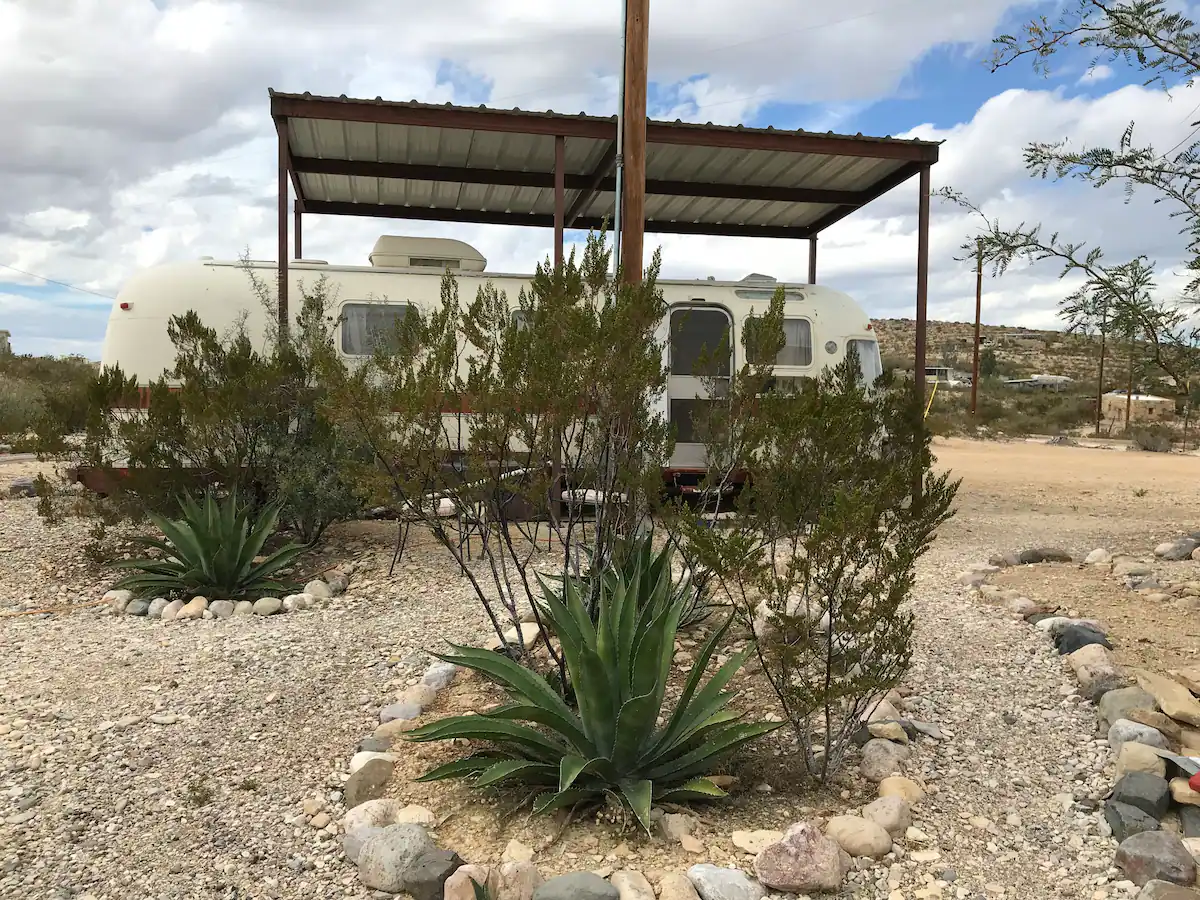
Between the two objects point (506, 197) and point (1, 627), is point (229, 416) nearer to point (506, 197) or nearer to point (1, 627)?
point (1, 627)

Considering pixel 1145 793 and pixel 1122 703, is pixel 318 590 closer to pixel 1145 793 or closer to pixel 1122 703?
pixel 1122 703

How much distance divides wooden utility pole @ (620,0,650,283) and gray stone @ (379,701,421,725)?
293 centimetres

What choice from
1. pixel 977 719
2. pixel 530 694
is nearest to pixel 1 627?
pixel 530 694

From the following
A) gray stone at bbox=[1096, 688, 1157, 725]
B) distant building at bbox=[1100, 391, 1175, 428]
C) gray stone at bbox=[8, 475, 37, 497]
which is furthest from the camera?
distant building at bbox=[1100, 391, 1175, 428]

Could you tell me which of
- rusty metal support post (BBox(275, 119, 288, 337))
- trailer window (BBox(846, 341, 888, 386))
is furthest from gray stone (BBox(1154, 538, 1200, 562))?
rusty metal support post (BBox(275, 119, 288, 337))

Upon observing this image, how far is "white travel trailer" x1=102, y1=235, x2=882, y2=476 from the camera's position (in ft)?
29.0

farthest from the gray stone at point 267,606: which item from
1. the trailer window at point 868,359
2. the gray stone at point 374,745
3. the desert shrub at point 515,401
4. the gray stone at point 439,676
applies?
the trailer window at point 868,359

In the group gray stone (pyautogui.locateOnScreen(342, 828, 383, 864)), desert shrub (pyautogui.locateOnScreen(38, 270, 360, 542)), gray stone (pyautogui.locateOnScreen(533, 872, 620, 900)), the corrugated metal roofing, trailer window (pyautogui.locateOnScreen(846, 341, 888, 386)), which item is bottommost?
gray stone (pyautogui.locateOnScreen(342, 828, 383, 864))

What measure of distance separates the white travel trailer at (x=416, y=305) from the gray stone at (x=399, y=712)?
4.97 metres

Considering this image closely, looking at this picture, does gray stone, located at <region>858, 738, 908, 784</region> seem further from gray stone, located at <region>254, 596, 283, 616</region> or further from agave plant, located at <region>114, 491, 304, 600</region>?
agave plant, located at <region>114, 491, 304, 600</region>

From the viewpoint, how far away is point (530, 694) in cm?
338

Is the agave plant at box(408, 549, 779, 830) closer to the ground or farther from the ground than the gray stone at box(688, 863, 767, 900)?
farther from the ground

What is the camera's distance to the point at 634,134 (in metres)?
5.95

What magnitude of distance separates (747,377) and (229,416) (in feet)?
14.0
